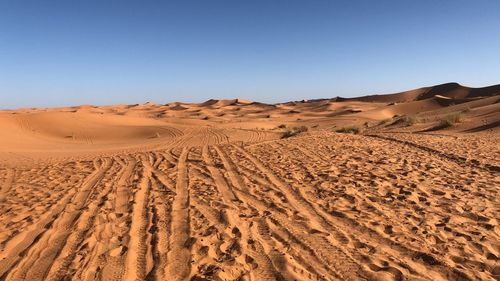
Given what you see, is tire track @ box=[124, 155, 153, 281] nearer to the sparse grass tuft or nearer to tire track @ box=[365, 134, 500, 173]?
tire track @ box=[365, 134, 500, 173]

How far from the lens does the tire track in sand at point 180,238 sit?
3.92 meters

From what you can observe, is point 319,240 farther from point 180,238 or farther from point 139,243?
point 139,243

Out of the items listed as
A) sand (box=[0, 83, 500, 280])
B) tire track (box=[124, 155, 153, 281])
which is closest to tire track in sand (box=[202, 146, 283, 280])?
sand (box=[0, 83, 500, 280])

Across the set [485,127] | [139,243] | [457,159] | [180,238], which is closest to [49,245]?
[139,243]

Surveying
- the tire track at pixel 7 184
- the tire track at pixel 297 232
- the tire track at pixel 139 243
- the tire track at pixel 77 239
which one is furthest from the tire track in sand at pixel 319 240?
the tire track at pixel 7 184

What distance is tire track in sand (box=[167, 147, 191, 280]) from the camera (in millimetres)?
3922

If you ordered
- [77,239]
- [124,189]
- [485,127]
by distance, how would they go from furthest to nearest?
[485,127] → [124,189] → [77,239]

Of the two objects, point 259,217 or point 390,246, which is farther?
point 259,217

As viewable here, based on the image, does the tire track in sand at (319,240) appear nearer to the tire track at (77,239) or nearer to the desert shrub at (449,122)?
the tire track at (77,239)

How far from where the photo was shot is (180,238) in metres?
4.79

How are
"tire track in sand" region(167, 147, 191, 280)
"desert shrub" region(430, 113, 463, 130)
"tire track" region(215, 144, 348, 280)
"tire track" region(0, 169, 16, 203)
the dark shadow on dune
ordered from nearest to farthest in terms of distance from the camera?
"tire track in sand" region(167, 147, 191, 280), "tire track" region(215, 144, 348, 280), "tire track" region(0, 169, 16, 203), the dark shadow on dune, "desert shrub" region(430, 113, 463, 130)

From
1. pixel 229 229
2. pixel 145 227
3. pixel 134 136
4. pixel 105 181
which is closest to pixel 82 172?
pixel 105 181

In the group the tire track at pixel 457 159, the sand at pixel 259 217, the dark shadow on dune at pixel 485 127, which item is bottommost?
the dark shadow on dune at pixel 485 127

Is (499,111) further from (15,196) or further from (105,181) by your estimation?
(15,196)
